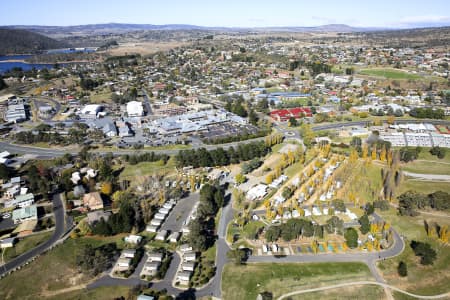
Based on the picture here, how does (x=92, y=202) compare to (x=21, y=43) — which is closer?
(x=92, y=202)

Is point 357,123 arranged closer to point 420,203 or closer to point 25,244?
point 420,203

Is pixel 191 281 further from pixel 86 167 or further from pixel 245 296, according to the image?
pixel 86 167

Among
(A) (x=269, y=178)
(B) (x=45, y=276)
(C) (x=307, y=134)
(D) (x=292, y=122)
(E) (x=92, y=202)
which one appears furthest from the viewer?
(D) (x=292, y=122)

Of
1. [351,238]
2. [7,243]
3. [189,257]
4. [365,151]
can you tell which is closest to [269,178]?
[351,238]

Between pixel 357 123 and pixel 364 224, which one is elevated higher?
pixel 357 123

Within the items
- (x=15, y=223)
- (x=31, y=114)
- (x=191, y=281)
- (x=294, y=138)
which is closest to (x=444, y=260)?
(x=191, y=281)

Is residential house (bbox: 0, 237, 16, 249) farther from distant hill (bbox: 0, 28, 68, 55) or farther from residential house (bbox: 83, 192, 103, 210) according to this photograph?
distant hill (bbox: 0, 28, 68, 55)

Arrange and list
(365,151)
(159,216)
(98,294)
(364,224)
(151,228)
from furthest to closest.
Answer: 1. (365,151)
2. (159,216)
3. (151,228)
4. (364,224)
5. (98,294)

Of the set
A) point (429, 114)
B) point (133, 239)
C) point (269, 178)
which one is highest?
point (429, 114)

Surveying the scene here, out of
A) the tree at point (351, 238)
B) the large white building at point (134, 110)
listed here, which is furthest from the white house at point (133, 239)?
the large white building at point (134, 110)
